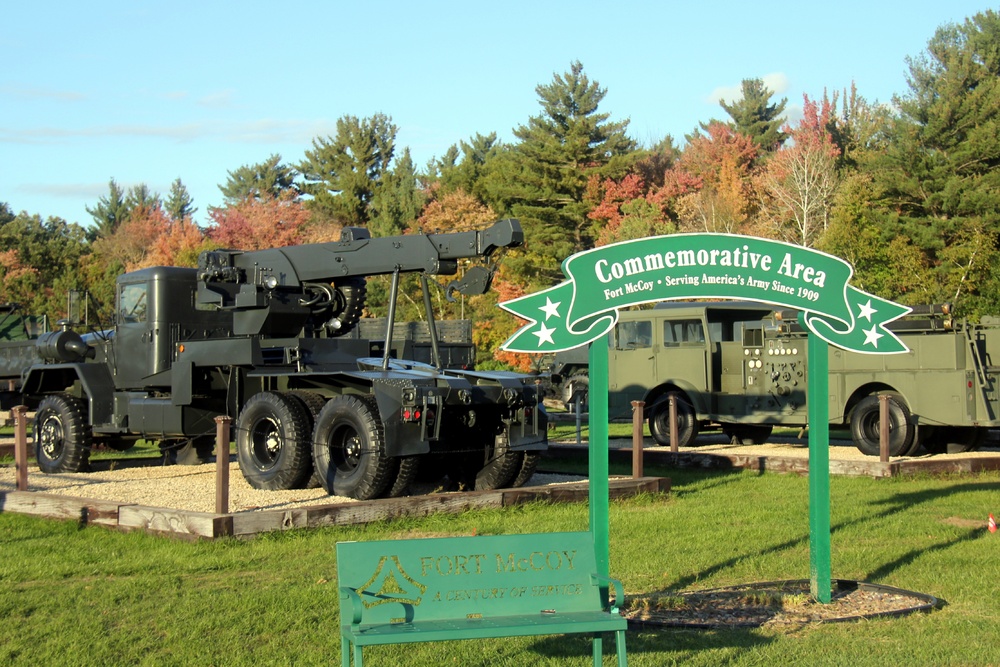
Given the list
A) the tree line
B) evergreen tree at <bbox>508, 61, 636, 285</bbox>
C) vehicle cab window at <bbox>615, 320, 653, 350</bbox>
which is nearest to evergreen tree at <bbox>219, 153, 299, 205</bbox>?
the tree line

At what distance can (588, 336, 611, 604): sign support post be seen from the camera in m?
7.57

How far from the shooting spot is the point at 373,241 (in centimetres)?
1295

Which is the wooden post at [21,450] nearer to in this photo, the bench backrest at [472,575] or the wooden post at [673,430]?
the bench backrest at [472,575]

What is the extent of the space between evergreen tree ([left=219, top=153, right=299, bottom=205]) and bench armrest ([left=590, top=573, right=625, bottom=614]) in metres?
65.1

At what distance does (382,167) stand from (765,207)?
85.7 ft

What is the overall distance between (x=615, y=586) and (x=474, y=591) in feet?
2.23

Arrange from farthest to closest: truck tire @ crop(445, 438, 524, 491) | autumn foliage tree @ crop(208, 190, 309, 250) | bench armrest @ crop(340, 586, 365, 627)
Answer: autumn foliage tree @ crop(208, 190, 309, 250), truck tire @ crop(445, 438, 524, 491), bench armrest @ crop(340, 586, 365, 627)

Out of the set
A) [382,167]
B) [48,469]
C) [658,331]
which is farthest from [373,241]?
[382,167]

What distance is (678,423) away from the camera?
19859 millimetres

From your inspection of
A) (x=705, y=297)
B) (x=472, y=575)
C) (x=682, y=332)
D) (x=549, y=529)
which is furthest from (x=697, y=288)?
(x=682, y=332)

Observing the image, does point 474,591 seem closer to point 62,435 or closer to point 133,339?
point 133,339

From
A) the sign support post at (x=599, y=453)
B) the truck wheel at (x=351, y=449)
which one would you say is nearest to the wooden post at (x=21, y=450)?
the truck wheel at (x=351, y=449)

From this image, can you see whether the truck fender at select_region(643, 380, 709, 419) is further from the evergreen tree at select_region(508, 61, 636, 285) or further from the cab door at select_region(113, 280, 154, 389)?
the evergreen tree at select_region(508, 61, 636, 285)

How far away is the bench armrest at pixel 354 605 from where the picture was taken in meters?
5.39
